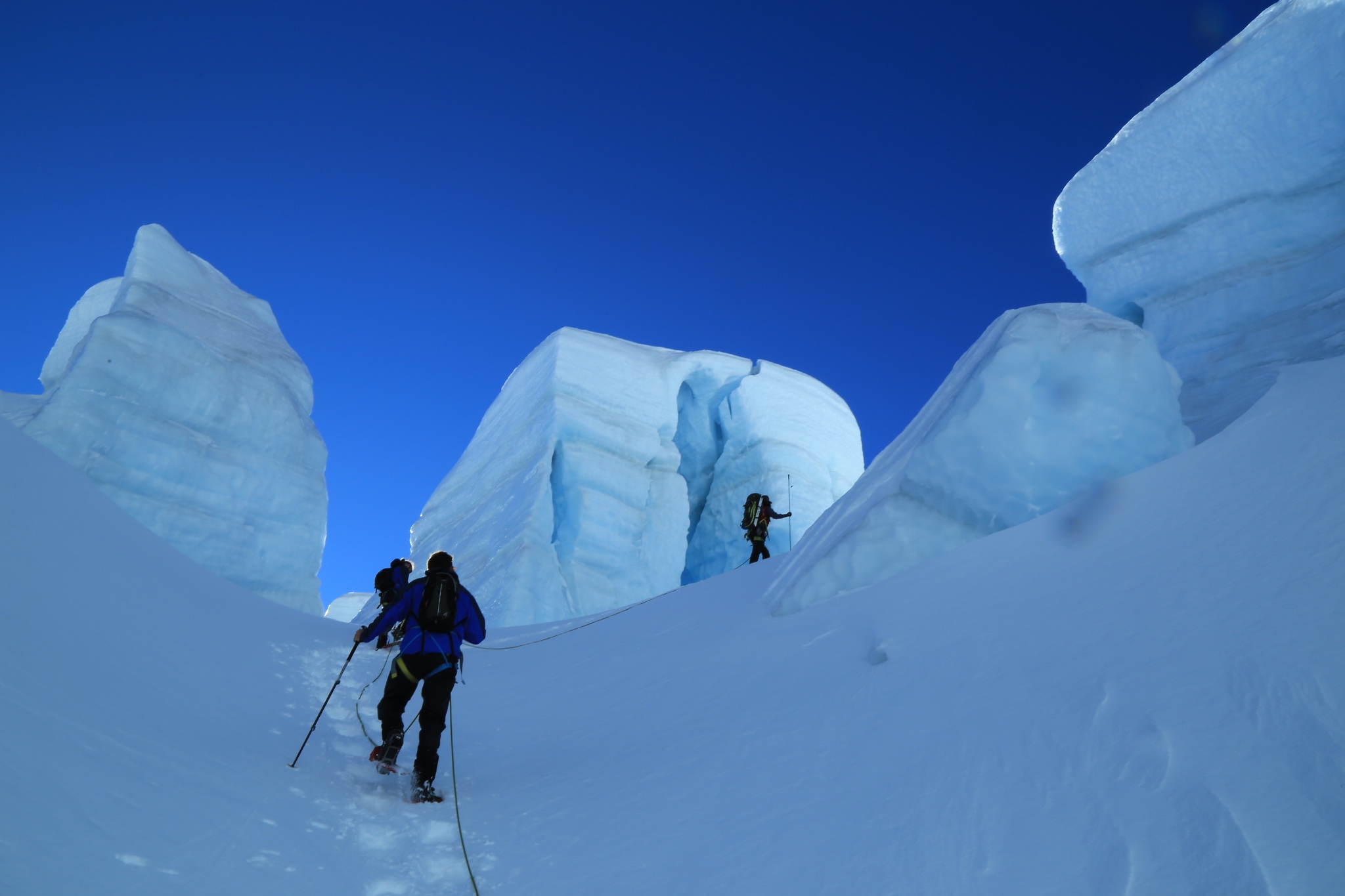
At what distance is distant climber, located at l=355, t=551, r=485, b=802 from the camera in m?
3.61

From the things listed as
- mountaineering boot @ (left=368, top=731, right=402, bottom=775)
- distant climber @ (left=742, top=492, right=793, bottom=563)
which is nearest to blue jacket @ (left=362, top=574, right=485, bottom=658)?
mountaineering boot @ (left=368, top=731, right=402, bottom=775)

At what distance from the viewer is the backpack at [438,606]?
3717mm

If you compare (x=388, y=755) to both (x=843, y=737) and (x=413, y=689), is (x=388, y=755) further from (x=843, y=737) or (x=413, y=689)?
(x=843, y=737)

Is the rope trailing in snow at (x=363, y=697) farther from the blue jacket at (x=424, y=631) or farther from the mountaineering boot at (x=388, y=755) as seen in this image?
the blue jacket at (x=424, y=631)

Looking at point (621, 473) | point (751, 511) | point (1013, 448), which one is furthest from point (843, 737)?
point (621, 473)

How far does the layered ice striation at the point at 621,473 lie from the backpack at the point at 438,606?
7471 mm

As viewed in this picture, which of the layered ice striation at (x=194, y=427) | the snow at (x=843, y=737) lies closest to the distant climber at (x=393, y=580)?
the snow at (x=843, y=737)

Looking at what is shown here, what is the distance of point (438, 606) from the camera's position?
147 inches

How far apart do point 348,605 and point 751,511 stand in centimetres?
1987

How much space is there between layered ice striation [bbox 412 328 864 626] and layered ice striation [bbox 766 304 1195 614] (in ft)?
23.4

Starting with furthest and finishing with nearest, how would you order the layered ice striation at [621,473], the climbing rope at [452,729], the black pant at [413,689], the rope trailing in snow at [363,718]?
the layered ice striation at [621,473] → the rope trailing in snow at [363,718] → the black pant at [413,689] → the climbing rope at [452,729]

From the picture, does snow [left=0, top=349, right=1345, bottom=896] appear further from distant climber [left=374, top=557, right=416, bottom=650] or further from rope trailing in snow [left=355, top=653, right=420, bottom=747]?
distant climber [left=374, top=557, right=416, bottom=650]

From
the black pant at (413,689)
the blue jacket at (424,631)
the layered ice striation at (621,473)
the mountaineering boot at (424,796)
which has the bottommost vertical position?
the mountaineering boot at (424,796)

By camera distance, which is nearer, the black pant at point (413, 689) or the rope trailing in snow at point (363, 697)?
the black pant at point (413, 689)
